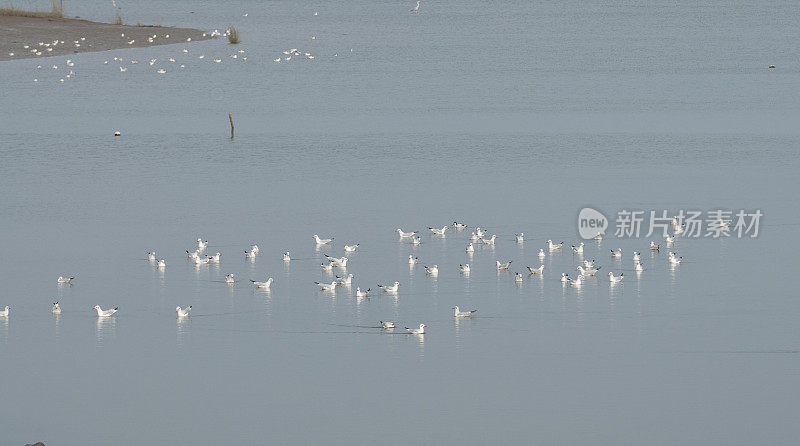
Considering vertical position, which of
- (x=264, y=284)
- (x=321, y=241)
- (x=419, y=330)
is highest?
(x=321, y=241)

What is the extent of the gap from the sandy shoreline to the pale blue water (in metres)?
4.44

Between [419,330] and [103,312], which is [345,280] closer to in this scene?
[419,330]

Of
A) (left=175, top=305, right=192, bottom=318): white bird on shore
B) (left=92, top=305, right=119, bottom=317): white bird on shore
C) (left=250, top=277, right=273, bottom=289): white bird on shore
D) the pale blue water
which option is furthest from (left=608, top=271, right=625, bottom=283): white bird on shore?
(left=92, top=305, right=119, bottom=317): white bird on shore

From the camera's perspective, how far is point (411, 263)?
24656mm

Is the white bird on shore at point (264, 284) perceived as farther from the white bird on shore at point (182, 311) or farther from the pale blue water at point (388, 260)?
the white bird on shore at point (182, 311)

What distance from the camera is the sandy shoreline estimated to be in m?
61.5

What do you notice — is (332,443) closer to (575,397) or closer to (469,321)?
(575,397)

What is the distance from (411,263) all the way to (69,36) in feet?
147

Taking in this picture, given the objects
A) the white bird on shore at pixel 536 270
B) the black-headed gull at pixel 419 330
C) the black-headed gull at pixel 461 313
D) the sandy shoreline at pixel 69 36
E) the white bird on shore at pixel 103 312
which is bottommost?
the black-headed gull at pixel 419 330

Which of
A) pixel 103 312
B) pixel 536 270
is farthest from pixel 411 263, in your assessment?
pixel 103 312

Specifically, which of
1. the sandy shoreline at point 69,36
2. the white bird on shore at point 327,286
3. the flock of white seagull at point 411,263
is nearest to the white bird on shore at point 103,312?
the flock of white seagull at point 411,263

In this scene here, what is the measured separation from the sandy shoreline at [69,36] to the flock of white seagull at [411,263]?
36995 millimetres

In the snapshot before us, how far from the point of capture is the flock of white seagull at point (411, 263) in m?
22.0

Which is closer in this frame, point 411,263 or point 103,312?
point 103,312
